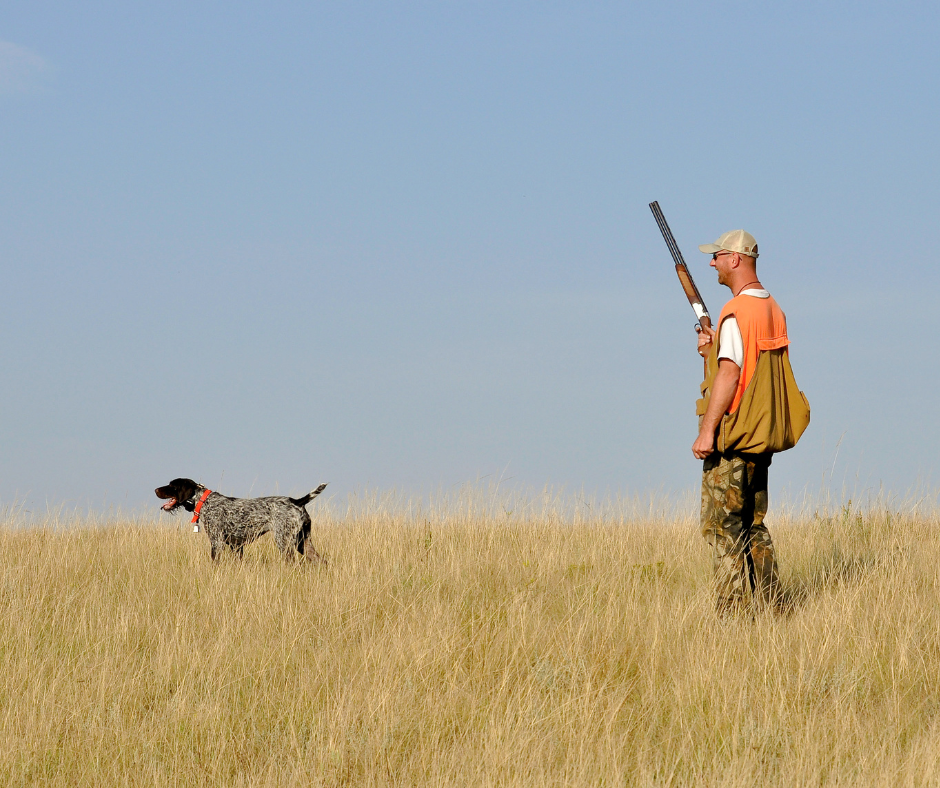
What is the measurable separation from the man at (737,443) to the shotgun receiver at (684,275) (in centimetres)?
78

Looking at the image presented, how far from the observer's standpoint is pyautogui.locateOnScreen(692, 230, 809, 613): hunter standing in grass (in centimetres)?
602

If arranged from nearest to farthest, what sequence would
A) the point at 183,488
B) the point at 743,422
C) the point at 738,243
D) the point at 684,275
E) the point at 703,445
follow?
1. the point at 743,422
2. the point at 703,445
3. the point at 738,243
4. the point at 684,275
5. the point at 183,488

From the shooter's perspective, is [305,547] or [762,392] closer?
[762,392]

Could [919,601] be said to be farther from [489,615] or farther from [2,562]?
[2,562]

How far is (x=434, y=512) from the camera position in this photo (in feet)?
34.1

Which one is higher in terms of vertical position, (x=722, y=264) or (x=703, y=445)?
(x=722, y=264)

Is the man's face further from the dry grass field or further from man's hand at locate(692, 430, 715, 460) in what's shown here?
the dry grass field

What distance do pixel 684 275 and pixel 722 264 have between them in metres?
1.05

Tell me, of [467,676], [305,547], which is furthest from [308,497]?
[467,676]

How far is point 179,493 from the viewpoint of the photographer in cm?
888

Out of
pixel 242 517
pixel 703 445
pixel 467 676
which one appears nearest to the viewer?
pixel 467 676

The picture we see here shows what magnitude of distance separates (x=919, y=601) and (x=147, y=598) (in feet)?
18.9

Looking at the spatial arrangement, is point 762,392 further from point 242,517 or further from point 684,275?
point 242,517

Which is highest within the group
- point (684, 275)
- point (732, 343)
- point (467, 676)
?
point (684, 275)
